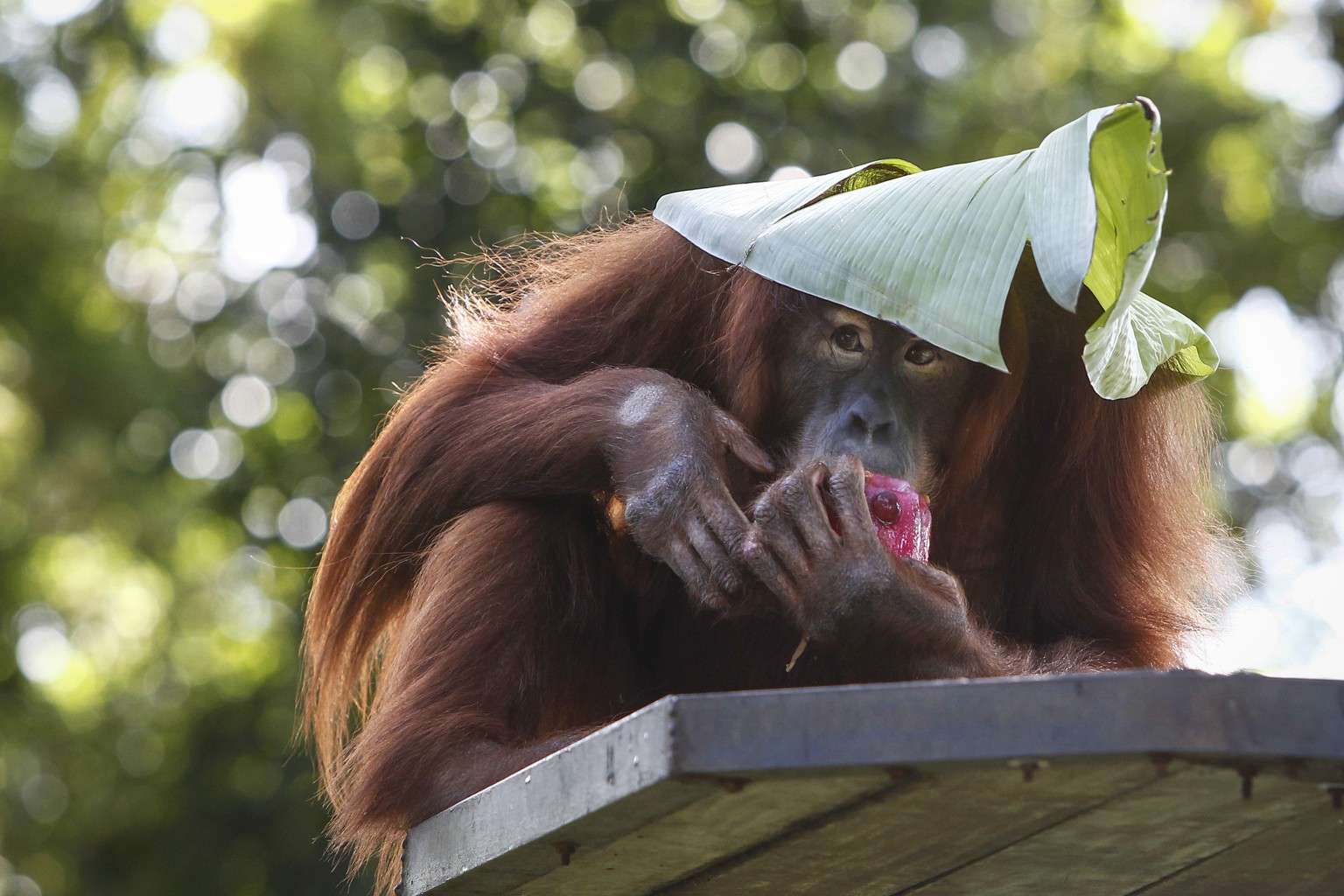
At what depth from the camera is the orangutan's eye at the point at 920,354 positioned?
2.59m

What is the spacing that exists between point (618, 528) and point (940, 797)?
43.8 inches

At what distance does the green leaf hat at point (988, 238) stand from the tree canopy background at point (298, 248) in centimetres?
427

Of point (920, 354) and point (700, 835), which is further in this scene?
point (920, 354)

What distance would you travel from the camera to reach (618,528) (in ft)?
8.77

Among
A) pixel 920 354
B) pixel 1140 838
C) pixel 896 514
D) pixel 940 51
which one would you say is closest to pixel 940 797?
pixel 1140 838

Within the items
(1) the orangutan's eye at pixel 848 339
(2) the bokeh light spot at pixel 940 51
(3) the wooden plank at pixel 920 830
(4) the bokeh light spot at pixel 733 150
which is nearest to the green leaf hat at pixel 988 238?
(1) the orangutan's eye at pixel 848 339

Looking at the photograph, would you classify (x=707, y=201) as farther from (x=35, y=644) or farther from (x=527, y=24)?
(x=35, y=644)

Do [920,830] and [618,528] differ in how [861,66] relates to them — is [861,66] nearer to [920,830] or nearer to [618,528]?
[618,528]

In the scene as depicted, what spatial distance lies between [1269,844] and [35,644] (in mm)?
8478

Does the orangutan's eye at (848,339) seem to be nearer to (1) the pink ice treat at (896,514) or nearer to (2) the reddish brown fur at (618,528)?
(2) the reddish brown fur at (618,528)

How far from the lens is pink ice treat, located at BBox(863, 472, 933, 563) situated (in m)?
2.33

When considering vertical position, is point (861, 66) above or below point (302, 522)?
above

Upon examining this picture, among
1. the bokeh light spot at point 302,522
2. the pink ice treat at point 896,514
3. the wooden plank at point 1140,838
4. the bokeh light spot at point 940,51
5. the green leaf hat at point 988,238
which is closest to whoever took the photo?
the wooden plank at point 1140,838

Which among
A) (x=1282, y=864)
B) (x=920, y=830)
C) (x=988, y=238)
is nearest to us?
(x=920, y=830)
